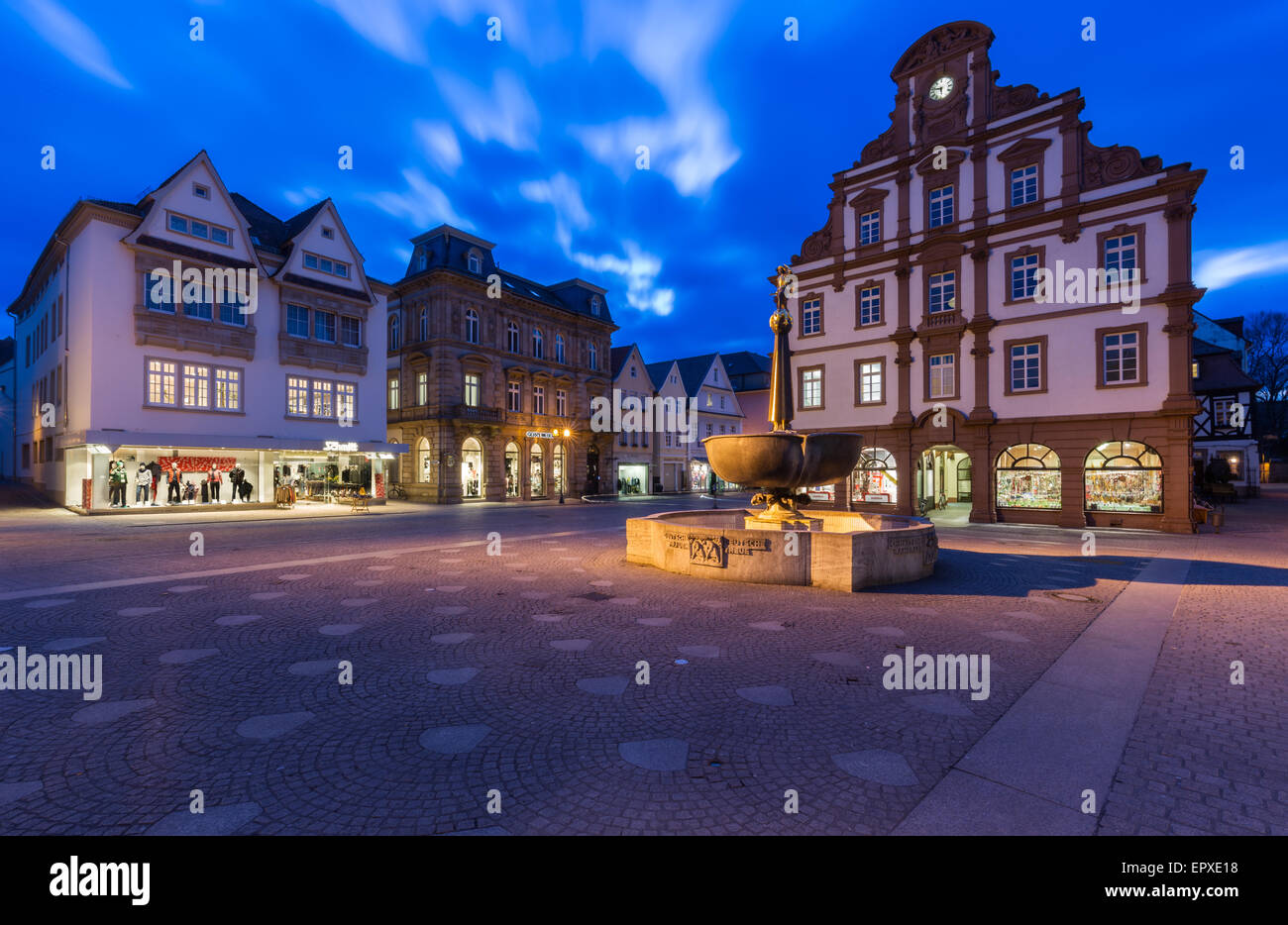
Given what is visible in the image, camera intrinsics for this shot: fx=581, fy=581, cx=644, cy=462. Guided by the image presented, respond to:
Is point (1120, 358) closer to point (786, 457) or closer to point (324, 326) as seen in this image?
point (786, 457)

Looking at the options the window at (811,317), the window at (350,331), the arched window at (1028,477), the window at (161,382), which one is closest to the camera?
the arched window at (1028,477)

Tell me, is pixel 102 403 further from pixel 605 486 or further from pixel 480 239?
pixel 605 486

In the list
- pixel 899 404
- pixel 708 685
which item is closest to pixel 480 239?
pixel 899 404

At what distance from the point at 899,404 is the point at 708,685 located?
77.9 feet

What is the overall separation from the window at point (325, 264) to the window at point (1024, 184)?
104 ft

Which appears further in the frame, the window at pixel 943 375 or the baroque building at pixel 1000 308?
the window at pixel 943 375

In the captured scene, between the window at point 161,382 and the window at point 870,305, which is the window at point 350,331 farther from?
the window at point 870,305

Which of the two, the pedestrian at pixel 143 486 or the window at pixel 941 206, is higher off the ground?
the window at pixel 941 206

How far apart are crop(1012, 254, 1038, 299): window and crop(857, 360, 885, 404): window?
18.7ft

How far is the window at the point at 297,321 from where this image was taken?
28.8 m

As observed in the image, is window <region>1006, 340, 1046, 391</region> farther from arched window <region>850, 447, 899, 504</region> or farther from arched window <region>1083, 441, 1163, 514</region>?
arched window <region>850, 447, 899, 504</region>

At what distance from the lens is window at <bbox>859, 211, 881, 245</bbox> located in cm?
2711

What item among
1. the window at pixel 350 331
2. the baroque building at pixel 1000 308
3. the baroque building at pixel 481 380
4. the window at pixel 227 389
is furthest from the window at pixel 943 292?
the window at pixel 227 389

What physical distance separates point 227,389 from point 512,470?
1655 centimetres
